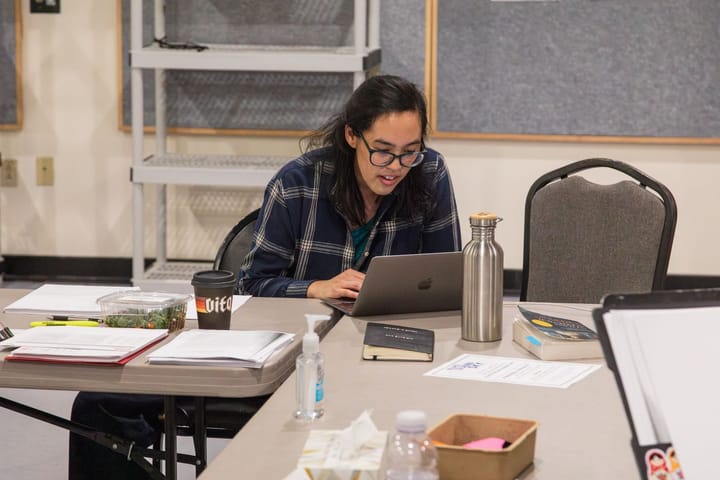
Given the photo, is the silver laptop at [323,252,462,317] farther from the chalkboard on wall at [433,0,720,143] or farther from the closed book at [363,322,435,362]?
the chalkboard on wall at [433,0,720,143]

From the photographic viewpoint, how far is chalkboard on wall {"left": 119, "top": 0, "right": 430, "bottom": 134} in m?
4.34

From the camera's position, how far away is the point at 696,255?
171 inches

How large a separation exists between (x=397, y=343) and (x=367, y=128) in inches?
25.5

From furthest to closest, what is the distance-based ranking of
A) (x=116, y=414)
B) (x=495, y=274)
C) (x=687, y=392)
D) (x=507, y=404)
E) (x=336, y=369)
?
(x=116, y=414)
(x=495, y=274)
(x=336, y=369)
(x=507, y=404)
(x=687, y=392)

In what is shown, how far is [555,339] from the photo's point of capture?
1706mm

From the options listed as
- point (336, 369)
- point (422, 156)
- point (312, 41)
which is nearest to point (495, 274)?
point (336, 369)

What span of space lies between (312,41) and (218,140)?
598mm

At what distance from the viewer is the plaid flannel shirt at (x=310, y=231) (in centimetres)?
224

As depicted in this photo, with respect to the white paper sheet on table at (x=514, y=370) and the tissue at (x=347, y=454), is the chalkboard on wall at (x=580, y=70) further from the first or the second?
the tissue at (x=347, y=454)

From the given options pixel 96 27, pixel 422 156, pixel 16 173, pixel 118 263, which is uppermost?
pixel 96 27

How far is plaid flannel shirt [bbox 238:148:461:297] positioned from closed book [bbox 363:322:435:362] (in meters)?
0.41

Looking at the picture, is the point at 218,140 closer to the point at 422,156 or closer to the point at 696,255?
the point at 696,255

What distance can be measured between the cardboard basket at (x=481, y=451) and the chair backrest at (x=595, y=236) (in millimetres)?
1204

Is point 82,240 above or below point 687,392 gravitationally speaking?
below
